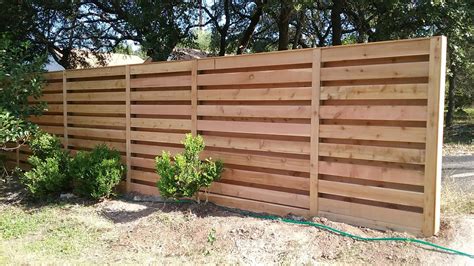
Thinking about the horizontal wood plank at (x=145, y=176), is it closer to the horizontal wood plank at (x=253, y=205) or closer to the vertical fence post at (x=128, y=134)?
the vertical fence post at (x=128, y=134)

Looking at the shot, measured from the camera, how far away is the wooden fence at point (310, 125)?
3.79 meters

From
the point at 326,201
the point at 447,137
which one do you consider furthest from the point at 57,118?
the point at 447,137

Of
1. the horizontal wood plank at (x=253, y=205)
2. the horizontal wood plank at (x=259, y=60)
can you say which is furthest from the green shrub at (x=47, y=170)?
the horizontal wood plank at (x=259, y=60)

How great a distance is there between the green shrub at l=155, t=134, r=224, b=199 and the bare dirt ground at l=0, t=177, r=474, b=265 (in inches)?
10.8

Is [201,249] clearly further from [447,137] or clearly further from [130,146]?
[447,137]

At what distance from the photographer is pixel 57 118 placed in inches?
291

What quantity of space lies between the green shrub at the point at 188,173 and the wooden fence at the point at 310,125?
28cm

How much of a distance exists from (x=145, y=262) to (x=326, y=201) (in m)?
1.91

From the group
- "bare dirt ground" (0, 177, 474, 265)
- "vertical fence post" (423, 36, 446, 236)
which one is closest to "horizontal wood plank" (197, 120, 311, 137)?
"bare dirt ground" (0, 177, 474, 265)

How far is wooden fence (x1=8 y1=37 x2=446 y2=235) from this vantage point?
12.4 feet

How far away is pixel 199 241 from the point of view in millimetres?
4141

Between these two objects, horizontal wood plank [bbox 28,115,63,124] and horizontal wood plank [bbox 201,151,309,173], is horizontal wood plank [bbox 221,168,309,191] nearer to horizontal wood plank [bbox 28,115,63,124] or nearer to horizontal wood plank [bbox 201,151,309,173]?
horizontal wood plank [bbox 201,151,309,173]

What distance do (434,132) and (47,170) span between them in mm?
5144

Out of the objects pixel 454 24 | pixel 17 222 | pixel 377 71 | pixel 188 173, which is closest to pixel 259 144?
pixel 188 173
